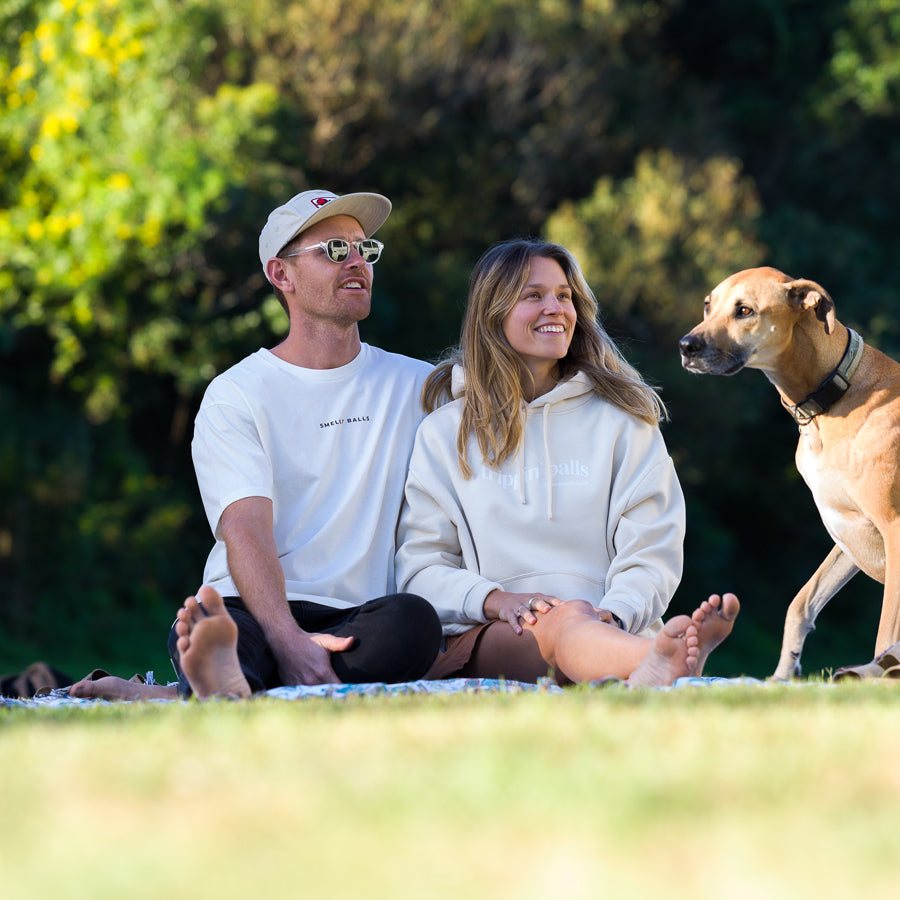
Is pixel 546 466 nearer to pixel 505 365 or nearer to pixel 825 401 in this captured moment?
pixel 505 365

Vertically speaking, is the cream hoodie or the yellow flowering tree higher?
the yellow flowering tree

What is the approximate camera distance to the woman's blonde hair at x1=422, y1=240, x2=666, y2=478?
18.1 ft

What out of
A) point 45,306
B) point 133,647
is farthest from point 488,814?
point 45,306

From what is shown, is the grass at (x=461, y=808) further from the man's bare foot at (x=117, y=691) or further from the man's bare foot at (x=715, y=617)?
the man's bare foot at (x=117, y=691)

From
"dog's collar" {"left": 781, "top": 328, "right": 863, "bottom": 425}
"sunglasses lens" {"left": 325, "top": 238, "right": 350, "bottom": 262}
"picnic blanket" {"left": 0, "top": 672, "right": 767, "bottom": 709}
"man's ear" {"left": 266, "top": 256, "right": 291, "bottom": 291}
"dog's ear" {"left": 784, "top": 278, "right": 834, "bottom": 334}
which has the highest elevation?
"sunglasses lens" {"left": 325, "top": 238, "right": 350, "bottom": 262}

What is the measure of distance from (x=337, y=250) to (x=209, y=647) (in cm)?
214

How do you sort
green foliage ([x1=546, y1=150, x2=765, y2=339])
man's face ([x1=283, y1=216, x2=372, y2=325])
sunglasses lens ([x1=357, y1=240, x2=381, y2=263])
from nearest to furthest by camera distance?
1. man's face ([x1=283, y1=216, x2=372, y2=325])
2. sunglasses lens ([x1=357, y1=240, x2=381, y2=263])
3. green foliage ([x1=546, y1=150, x2=765, y2=339])

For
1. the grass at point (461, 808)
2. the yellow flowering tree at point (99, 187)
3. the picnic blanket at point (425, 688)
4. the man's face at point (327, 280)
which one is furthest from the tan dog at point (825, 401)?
the yellow flowering tree at point (99, 187)

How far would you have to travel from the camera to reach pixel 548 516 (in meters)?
5.37

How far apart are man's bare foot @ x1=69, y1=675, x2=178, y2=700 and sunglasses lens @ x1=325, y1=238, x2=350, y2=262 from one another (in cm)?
194

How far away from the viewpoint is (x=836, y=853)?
212 centimetres

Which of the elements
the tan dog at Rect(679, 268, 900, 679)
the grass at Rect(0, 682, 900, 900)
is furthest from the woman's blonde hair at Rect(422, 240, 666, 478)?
the grass at Rect(0, 682, 900, 900)

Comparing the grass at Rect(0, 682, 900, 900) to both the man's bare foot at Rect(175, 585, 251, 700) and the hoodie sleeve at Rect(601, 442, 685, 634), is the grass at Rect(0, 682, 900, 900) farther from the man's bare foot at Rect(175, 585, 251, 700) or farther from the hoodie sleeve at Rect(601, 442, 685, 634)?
the hoodie sleeve at Rect(601, 442, 685, 634)

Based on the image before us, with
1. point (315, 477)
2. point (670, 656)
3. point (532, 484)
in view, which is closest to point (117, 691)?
point (315, 477)
